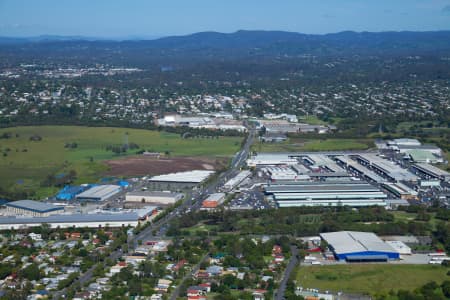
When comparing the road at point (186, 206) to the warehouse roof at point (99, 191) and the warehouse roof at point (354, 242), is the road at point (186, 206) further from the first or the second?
the warehouse roof at point (354, 242)

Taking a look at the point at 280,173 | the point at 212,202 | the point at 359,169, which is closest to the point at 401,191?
the point at 359,169

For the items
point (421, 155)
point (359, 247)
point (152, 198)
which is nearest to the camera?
point (359, 247)

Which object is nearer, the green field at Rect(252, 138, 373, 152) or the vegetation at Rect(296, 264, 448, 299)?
the vegetation at Rect(296, 264, 448, 299)

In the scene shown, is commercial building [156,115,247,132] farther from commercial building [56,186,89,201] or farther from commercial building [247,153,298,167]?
commercial building [56,186,89,201]

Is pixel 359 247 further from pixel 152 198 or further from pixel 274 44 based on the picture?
pixel 274 44

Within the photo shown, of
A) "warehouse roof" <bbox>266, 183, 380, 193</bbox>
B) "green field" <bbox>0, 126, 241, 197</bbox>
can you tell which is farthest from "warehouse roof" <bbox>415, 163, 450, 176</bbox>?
"green field" <bbox>0, 126, 241, 197</bbox>

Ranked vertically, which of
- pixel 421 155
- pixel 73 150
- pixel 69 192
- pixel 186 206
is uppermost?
pixel 421 155
